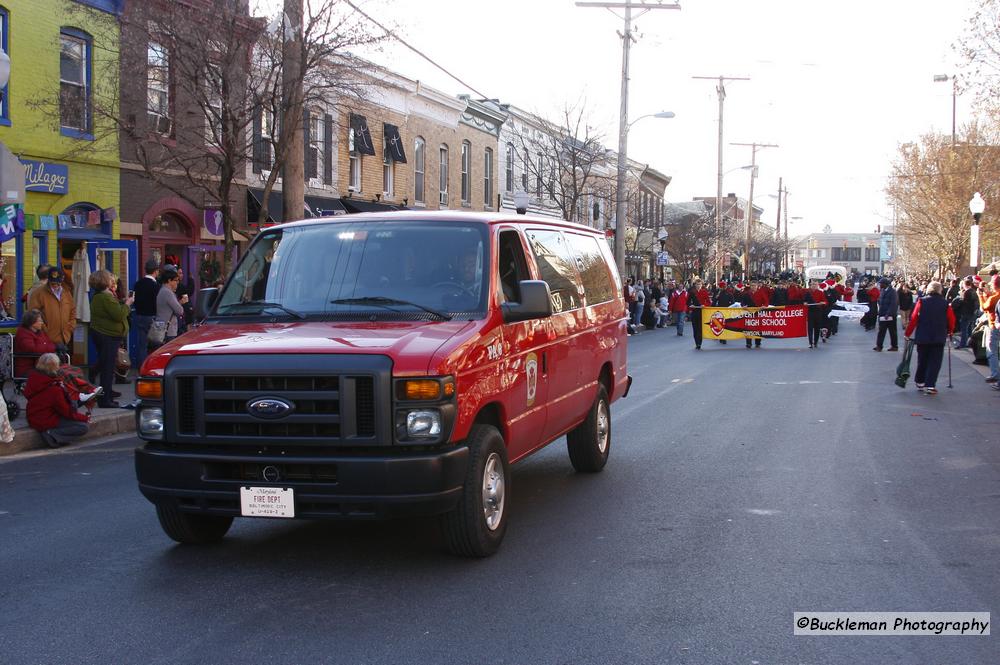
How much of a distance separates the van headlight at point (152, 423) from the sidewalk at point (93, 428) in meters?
5.58

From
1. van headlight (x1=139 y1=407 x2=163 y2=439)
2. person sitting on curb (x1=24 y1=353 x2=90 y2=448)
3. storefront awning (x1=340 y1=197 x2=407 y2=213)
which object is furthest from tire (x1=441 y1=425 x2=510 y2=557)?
storefront awning (x1=340 y1=197 x2=407 y2=213)

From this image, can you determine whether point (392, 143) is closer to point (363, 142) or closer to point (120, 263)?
point (363, 142)

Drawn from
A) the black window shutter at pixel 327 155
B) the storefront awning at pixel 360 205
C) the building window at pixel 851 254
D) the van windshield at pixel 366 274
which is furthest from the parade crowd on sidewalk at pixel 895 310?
the building window at pixel 851 254

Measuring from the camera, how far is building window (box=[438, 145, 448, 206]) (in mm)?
34562

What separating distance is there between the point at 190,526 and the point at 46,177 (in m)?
13.8

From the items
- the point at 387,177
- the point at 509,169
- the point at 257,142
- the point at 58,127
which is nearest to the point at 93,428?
the point at 257,142

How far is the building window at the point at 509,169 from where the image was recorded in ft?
134

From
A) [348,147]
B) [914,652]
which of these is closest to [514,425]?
[914,652]

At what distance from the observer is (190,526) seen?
6328mm

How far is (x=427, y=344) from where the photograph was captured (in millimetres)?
5645

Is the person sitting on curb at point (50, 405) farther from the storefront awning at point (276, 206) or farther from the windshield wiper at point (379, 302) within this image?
the storefront awning at point (276, 206)

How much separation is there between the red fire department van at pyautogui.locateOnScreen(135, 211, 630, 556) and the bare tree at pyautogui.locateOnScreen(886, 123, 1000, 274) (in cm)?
3309

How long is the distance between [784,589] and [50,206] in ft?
54.0

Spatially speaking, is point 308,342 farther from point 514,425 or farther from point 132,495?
point 132,495
